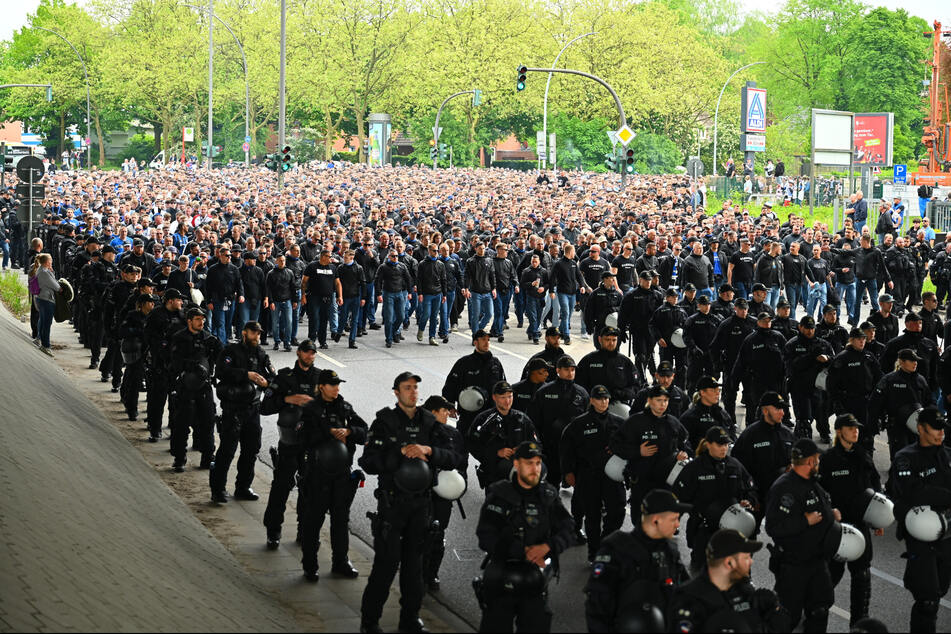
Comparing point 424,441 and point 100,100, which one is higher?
point 100,100

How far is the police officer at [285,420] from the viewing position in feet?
37.6

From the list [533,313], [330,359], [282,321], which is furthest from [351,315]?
[533,313]

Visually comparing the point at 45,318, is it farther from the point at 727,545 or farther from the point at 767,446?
the point at 727,545

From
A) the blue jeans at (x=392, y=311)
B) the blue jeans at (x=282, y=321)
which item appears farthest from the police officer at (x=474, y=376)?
the blue jeans at (x=392, y=311)

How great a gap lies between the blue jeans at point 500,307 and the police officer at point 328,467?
571 inches

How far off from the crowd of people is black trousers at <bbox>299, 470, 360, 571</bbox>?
18 millimetres

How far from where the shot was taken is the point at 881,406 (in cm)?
1352

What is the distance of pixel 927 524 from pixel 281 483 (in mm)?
5552

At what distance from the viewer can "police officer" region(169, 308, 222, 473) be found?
14258 mm

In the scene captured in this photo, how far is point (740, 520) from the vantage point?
890 cm

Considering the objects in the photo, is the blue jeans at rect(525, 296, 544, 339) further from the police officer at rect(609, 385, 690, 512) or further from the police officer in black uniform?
the police officer in black uniform

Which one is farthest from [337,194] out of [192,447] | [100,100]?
[100,100]

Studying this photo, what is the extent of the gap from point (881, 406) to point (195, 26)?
92.7 m

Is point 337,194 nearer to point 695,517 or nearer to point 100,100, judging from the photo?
point 695,517
